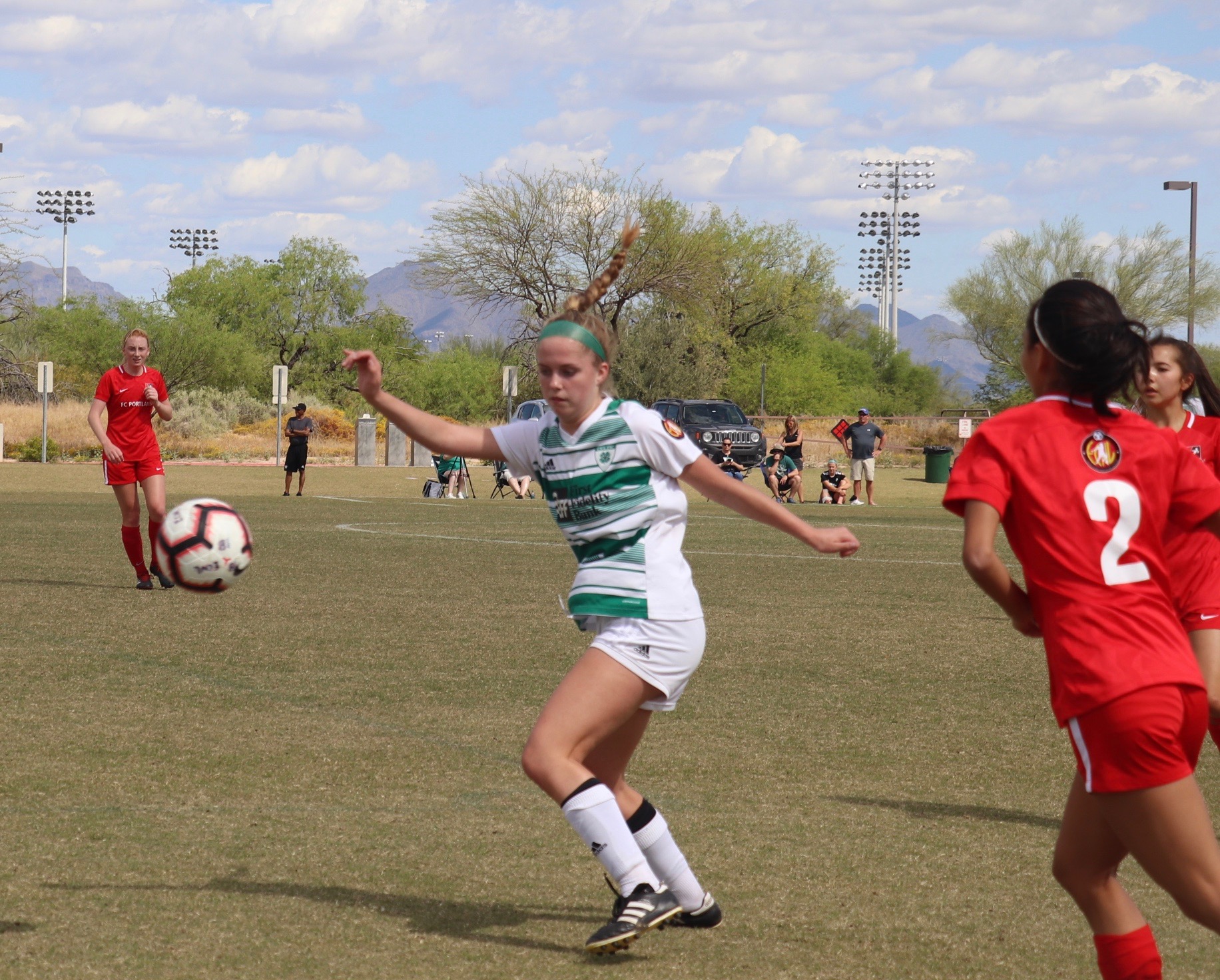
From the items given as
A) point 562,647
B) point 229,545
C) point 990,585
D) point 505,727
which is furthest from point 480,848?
point 562,647

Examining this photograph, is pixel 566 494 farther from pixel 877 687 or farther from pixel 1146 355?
pixel 877 687

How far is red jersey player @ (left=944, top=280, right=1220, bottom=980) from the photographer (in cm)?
308

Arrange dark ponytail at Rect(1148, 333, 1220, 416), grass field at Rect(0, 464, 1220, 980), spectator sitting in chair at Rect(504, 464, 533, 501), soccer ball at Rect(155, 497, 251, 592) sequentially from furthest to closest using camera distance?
spectator sitting in chair at Rect(504, 464, 533, 501) → soccer ball at Rect(155, 497, 251, 592) → dark ponytail at Rect(1148, 333, 1220, 416) → grass field at Rect(0, 464, 1220, 980)

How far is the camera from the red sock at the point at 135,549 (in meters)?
13.4

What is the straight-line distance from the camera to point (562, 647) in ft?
34.3

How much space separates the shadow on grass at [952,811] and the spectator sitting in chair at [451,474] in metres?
25.7

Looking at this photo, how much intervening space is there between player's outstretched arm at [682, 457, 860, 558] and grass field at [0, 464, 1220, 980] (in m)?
1.21

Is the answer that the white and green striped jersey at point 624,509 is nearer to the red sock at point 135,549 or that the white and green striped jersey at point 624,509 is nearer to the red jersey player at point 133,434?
the red jersey player at point 133,434

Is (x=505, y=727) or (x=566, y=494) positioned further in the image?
(x=505, y=727)

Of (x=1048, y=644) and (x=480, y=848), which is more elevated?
(x=1048, y=644)

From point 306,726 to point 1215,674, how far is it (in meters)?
4.55

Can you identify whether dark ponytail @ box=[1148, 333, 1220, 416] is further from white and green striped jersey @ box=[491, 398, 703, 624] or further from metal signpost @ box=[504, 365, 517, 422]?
metal signpost @ box=[504, 365, 517, 422]

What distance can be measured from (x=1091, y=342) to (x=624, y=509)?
59.2 inches

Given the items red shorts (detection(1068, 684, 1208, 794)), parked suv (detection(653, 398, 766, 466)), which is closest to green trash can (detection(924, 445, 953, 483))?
parked suv (detection(653, 398, 766, 466))
